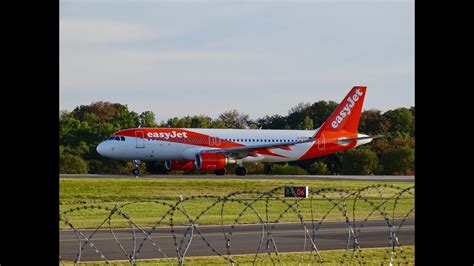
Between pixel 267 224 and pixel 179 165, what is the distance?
50.3 m

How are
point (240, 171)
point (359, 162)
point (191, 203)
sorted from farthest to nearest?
point (359, 162) → point (240, 171) → point (191, 203)

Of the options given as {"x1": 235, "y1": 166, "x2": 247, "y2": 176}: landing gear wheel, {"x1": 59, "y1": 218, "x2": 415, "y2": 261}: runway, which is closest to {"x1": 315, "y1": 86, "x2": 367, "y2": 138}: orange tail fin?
{"x1": 235, "y1": 166, "x2": 247, "y2": 176}: landing gear wheel

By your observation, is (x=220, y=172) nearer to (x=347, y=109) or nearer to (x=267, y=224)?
(x=347, y=109)

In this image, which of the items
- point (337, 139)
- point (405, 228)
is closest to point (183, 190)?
point (405, 228)

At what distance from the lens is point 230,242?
19656 millimetres

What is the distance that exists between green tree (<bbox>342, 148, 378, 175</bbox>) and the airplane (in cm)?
478

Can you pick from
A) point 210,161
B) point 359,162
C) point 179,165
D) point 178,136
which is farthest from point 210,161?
point 359,162

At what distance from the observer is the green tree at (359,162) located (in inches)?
2869

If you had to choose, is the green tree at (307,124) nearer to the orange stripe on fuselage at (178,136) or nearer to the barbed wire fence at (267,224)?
the orange stripe on fuselage at (178,136)

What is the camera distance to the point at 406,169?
70.2 m
